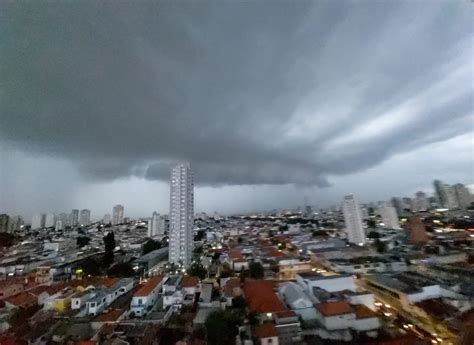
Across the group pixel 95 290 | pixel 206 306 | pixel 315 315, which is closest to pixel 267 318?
pixel 315 315

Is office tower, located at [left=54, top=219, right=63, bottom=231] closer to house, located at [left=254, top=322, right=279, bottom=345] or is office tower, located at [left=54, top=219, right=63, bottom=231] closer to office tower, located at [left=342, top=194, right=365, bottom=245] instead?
office tower, located at [left=342, top=194, right=365, bottom=245]

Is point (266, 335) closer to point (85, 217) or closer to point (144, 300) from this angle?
point (144, 300)

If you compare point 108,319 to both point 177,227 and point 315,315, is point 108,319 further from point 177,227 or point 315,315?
point 177,227

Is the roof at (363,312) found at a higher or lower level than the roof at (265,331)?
lower

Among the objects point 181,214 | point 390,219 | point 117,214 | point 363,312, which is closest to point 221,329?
point 363,312

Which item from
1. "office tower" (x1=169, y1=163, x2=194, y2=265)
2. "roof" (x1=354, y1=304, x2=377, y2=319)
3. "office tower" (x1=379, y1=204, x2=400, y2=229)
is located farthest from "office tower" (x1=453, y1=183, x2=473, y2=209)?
"roof" (x1=354, y1=304, x2=377, y2=319)

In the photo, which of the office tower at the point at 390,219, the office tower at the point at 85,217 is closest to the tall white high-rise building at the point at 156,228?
the office tower at the point at 85,217

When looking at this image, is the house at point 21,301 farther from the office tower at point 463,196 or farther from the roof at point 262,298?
the office tower at point 463,196
